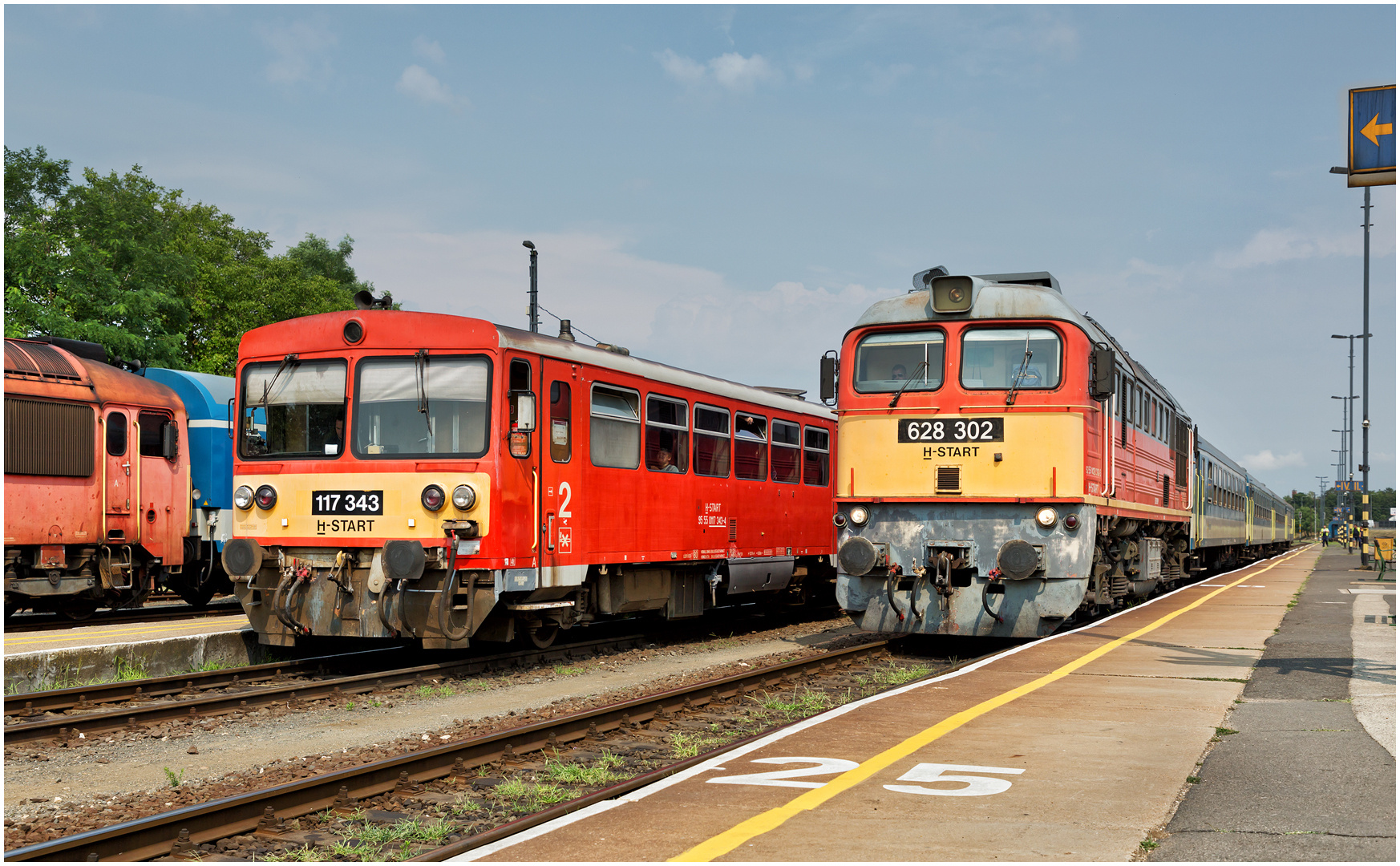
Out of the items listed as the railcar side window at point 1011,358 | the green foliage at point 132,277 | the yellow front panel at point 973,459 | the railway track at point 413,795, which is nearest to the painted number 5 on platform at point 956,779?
the railway track at point 413,795

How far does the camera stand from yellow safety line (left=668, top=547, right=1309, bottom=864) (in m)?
4.93

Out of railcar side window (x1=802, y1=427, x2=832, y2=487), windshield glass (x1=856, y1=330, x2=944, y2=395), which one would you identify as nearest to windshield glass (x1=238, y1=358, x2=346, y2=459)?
windshield glass (x1=856, y1=330, x2=944, y2=395)

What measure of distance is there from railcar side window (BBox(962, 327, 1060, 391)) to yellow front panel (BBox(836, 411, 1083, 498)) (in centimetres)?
37

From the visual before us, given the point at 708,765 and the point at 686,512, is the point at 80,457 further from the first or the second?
the point at 708,765

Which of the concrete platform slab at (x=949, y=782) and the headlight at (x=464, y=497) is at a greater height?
the headlight at (x=464, y=497)

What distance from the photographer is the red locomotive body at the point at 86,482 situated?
1481cm

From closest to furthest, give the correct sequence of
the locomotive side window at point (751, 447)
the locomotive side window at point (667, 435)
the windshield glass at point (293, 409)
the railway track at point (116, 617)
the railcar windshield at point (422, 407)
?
1. the railcar windshield at point (422, 407)
2. the windshield glass at point (293, 409)
3. the locomotive side window at point (667, 435)
4. the railway track at point (116, 617)
5. the locomotive side window at point (751, 447)

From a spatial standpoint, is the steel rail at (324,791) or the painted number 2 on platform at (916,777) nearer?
the steel rail at (324,791)

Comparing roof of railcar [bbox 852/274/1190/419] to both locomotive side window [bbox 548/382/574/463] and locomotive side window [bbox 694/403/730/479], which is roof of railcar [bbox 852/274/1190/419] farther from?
locomotive side window [bbox 548/382/574/463]

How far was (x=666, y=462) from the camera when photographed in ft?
45.4

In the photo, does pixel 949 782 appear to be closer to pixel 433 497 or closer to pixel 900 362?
pixel 433 497

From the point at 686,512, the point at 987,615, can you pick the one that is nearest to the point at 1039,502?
the point at 987,615

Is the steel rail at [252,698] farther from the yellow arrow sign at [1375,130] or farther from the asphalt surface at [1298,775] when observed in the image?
the yellow arrow sign at [1375,130]

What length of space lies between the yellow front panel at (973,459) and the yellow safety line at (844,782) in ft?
7.35
